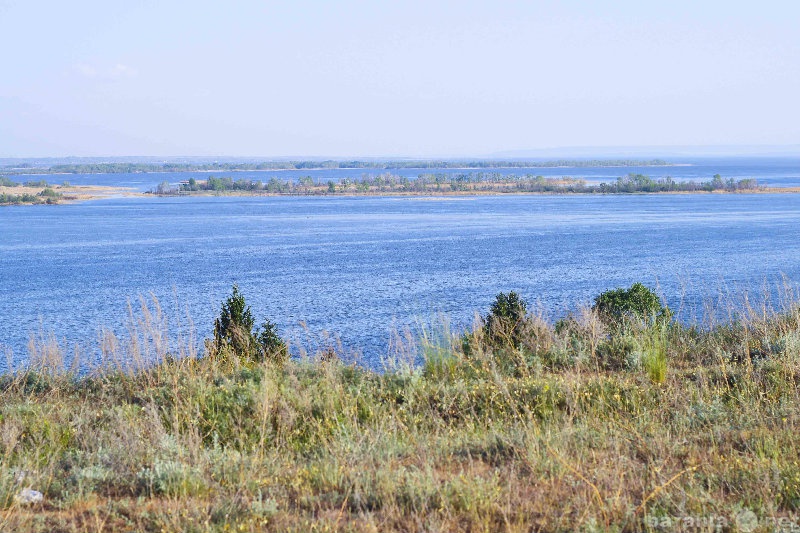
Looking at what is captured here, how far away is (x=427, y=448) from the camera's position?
6.16 metres

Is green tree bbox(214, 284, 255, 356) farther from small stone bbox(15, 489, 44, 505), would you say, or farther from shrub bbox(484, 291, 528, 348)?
small stone bbox(15, 489, 44, 505)

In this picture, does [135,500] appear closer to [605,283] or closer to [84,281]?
[605,283]

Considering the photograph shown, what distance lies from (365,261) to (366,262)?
447mm

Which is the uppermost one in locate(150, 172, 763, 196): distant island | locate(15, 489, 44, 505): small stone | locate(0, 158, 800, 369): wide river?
locate(15, 489, 44, 505): small stone

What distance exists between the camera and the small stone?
5332mm

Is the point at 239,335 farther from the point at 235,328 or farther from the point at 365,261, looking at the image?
the point at 365,261

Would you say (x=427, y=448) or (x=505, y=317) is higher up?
(x=427, y=448)

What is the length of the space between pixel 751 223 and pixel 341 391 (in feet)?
215

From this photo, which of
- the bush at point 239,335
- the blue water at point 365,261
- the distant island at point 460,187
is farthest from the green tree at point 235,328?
the distant island at point 460,187

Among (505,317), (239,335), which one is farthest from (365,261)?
(239,335)

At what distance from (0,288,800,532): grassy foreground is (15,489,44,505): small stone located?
0.04m

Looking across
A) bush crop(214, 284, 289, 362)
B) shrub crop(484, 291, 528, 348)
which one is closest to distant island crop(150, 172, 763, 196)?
shrub crop(484, 291, 528, 348)

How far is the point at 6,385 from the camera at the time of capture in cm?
1045

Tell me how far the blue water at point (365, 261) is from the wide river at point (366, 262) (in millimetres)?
128
